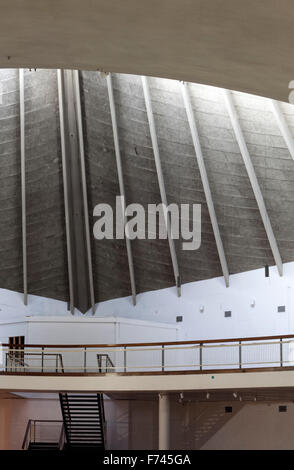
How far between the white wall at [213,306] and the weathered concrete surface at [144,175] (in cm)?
49

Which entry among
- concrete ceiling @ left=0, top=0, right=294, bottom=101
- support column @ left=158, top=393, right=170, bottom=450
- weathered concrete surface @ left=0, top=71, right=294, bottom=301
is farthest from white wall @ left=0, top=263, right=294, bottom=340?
concrete ceiling @ left=0, top=0, right=294, bottom=101

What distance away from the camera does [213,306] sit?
86.1ft

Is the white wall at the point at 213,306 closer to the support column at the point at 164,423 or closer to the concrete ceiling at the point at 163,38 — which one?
the support column at the point at 164,423

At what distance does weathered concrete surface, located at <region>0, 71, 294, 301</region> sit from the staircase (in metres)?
5.24

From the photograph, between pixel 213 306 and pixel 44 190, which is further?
pixel 213 306

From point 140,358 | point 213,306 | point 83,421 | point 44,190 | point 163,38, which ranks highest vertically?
point 44,190

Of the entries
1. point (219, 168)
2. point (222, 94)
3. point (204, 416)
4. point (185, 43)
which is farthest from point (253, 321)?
point (185, 43)

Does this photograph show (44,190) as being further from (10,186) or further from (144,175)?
(144,175)

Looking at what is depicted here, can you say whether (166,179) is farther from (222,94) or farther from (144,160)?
(222,94)

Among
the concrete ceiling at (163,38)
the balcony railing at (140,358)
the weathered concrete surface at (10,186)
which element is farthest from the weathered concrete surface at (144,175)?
the concrete ceiling at (163,38)

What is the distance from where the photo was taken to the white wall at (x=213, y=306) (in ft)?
80.4

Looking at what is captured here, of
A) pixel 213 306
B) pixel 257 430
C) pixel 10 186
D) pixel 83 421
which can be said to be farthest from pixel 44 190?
pixel 257 430

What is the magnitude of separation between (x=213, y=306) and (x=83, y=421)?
6.38 meters
